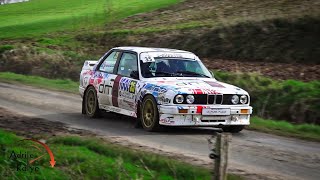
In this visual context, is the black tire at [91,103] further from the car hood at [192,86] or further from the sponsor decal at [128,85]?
the car hood at [192,86]

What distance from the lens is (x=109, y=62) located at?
14.8m

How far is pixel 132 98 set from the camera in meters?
13.4

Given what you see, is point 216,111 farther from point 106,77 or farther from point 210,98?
point 106,77

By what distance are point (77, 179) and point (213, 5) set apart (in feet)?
117

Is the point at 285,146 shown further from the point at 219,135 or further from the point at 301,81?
the point at 301,81

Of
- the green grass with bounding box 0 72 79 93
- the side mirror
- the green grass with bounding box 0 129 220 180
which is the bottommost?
the green grass with bounding box 0 72 79 93

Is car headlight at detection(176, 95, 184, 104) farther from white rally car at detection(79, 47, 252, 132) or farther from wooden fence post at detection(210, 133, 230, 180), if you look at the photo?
wooden fence post at detection(210, 133, 230, 180)

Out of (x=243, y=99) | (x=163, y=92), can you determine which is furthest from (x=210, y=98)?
(x=163, y=92)

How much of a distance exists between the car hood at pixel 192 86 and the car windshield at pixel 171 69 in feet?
0.91

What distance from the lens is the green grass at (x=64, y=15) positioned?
48.3 metres

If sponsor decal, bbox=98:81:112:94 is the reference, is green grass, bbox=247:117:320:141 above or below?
below

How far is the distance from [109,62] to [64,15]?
1779 inches

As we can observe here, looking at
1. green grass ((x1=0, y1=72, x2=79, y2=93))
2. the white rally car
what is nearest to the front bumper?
the white rally car

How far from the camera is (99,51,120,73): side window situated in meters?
14.6
